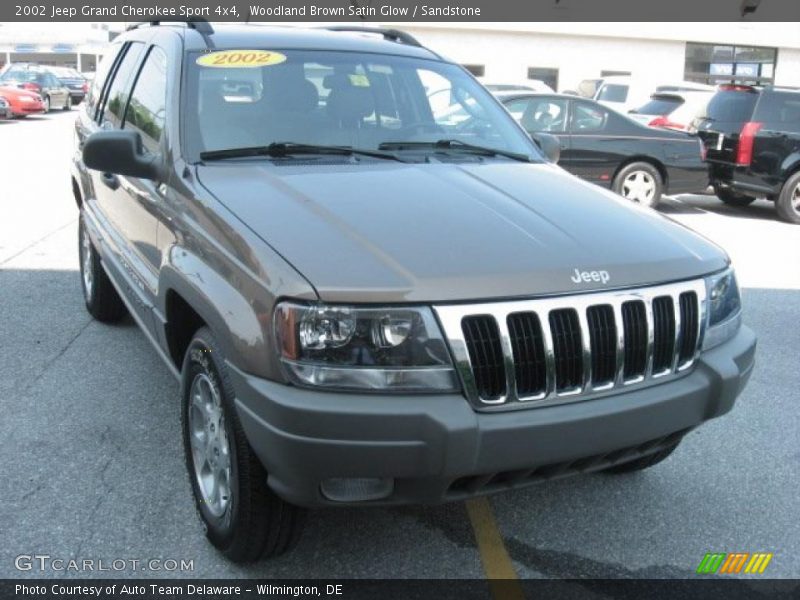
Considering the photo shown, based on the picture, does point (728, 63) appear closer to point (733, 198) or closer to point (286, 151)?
point (733, 198)

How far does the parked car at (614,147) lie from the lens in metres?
11.1

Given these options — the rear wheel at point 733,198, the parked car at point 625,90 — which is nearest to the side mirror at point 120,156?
the rear wheel at point 733,198

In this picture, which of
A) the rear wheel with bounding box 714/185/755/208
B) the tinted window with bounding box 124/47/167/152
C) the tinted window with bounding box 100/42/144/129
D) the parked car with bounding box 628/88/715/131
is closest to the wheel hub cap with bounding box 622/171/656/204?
the rear wheel with bounding box 714/185/755/208

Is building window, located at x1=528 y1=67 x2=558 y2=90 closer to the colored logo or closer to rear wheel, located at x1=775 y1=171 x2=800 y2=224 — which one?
rear wheel, located at x1=775 y1=171 x2=800 y2=224

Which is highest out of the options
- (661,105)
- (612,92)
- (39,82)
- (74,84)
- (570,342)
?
(570,342)

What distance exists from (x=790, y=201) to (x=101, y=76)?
9.39 metres

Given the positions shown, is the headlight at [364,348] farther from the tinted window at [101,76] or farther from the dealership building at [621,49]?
the dealership building at [621,49]

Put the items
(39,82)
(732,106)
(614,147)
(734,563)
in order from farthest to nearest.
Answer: (39,82) → (732,106) → (614,147) → (734,563)

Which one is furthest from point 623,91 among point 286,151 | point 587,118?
point 286,151

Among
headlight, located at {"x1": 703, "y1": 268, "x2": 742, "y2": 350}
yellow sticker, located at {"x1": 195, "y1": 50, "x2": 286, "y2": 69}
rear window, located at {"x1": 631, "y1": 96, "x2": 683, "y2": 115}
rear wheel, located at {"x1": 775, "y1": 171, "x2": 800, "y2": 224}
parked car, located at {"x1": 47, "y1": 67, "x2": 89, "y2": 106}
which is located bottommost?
parked car, located at {"x1": 47, "y1": 67, "x2": 89, "y2": 106}

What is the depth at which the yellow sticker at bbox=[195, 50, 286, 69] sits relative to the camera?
12.6ft

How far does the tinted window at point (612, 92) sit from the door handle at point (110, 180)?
57.9ft

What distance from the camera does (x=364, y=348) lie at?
2535 mm

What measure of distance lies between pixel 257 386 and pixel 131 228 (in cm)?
191
